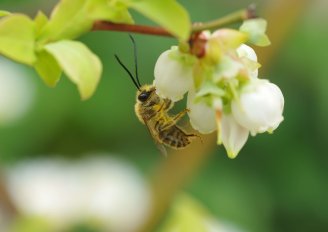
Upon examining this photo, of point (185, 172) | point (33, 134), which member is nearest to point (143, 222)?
point (185, 172)

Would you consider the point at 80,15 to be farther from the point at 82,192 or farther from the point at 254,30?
the point at 82,192

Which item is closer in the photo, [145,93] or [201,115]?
[201,115]

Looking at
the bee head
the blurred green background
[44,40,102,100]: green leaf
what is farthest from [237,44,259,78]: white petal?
the blurred green background

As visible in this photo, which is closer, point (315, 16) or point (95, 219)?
point (95, 219)

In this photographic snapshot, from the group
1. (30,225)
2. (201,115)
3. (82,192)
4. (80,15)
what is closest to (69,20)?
(80,15)

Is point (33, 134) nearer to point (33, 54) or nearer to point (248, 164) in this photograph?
point (248, 164)

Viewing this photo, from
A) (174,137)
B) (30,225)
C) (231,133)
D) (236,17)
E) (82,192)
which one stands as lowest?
(82,192)
